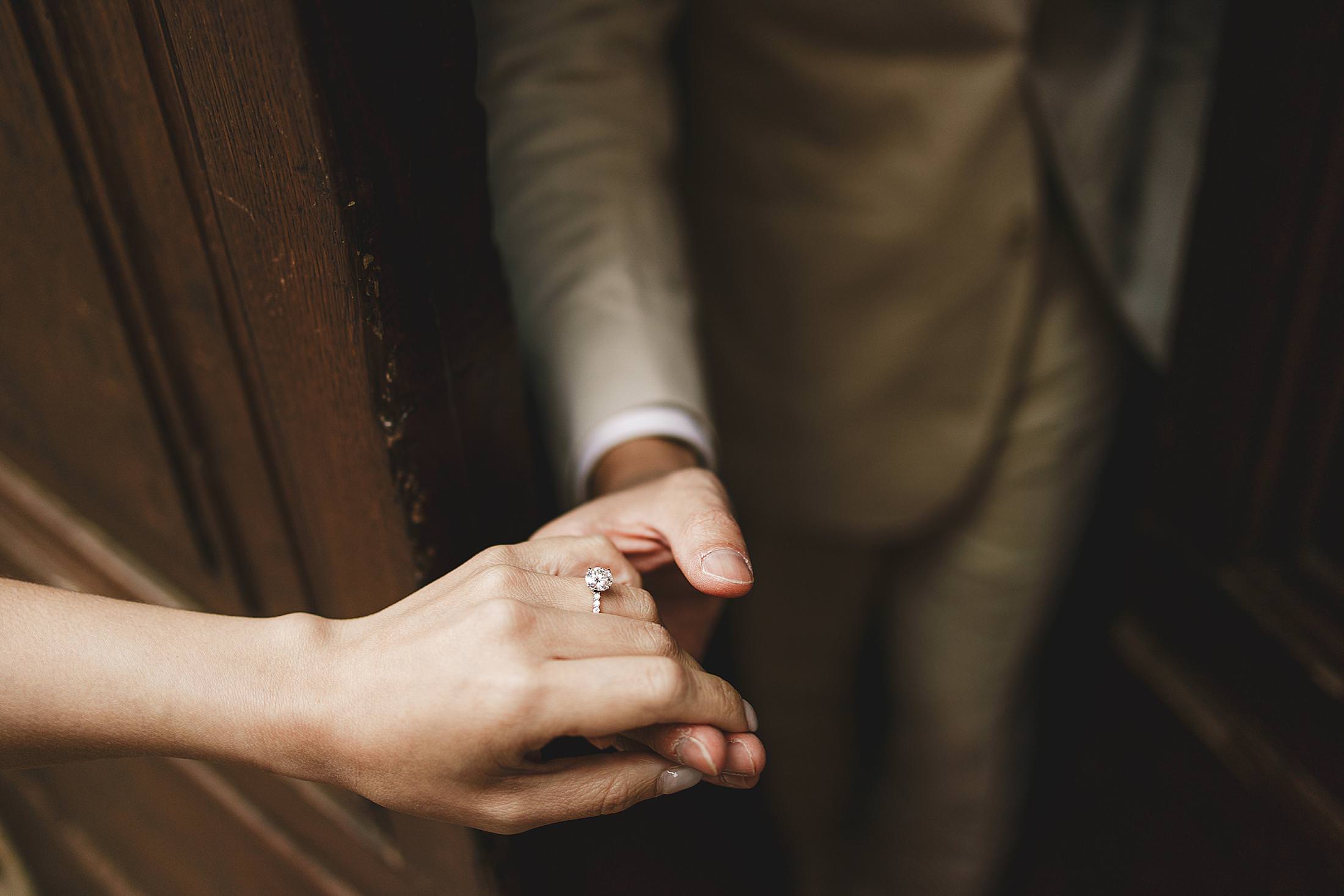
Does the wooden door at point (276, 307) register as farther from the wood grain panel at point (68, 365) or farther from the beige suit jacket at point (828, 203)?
the beige suit jacket at point (828, 203)

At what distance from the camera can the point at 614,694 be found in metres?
0.35

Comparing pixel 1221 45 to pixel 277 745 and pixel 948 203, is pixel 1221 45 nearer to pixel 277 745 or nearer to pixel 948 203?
pixel 948 203

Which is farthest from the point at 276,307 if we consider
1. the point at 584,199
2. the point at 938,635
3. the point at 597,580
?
the point at 938,635

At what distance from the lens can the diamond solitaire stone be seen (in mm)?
404

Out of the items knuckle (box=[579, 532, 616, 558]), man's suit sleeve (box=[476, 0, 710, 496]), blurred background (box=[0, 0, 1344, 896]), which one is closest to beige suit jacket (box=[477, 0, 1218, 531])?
man's suit sleeve (box=[476, 0, 710, 496])

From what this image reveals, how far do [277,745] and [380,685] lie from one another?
0.07 metres

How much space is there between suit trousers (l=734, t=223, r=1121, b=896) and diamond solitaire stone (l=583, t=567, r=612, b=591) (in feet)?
2.40

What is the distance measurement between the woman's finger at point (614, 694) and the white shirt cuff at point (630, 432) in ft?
0.99

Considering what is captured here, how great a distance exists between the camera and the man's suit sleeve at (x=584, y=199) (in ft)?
2.29

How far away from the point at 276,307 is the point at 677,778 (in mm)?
340

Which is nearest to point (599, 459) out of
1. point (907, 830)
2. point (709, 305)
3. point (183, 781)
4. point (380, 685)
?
point (380, 685)

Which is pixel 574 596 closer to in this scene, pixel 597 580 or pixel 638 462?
pixel 597 580

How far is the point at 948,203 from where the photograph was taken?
896mm

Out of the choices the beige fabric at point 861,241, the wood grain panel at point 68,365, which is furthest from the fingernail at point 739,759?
the beige fabric at point 861,241
